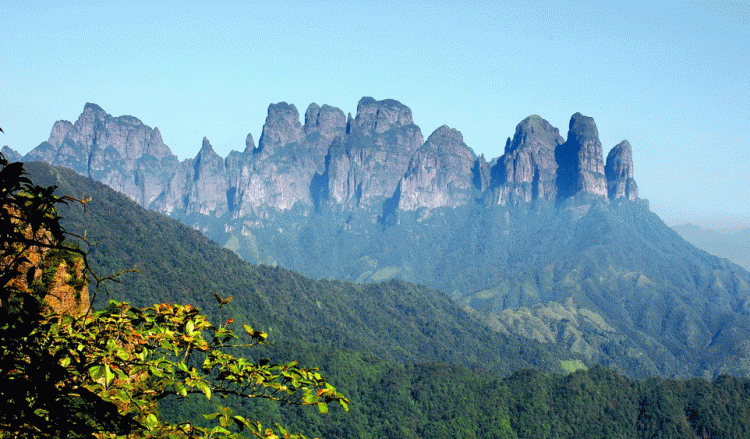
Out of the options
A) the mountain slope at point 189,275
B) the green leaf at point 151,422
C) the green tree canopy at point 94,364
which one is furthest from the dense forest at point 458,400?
the green leaf at point 151,422

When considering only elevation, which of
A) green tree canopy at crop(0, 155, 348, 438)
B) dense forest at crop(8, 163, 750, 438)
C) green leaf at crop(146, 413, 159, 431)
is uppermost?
green tree canopy at crop(0, 155, 348, 438)

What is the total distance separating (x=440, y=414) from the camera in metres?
113

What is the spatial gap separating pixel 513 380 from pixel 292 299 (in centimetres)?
8289

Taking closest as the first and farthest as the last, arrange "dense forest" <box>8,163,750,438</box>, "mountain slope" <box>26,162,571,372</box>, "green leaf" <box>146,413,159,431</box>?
"green leaf" <box>146,413,159,431</box>
"dense forest" <box>8,163,750,438</box>
"mountain slope" <box>26,162,571,372</box>

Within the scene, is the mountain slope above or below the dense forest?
above

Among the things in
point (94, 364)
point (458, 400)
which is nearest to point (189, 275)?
point (458, 400)

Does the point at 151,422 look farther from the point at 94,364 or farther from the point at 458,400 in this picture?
the point at 458,400

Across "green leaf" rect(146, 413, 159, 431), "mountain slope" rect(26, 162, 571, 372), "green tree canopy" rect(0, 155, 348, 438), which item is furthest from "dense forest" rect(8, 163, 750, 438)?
"green leaf" rect(146, 413, 159, 431)

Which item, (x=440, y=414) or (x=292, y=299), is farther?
(x=292, y=299)

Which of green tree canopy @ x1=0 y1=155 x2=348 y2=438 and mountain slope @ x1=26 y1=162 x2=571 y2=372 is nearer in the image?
green tree canopy @ x1=0 y1=155 x2=348 y2=438

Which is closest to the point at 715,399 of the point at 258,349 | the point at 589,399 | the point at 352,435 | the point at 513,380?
the point at 589,399

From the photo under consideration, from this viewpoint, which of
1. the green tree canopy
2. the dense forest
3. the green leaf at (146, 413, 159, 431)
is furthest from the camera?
the dense forest

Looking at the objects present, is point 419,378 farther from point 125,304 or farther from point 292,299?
point 125,304

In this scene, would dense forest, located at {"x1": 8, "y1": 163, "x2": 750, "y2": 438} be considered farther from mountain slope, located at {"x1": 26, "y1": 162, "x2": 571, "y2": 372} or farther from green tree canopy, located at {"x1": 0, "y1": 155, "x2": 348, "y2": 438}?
green tree canopy, located at {"x1": 0, "y1": 155, "x2": 348, "y2": 438}
